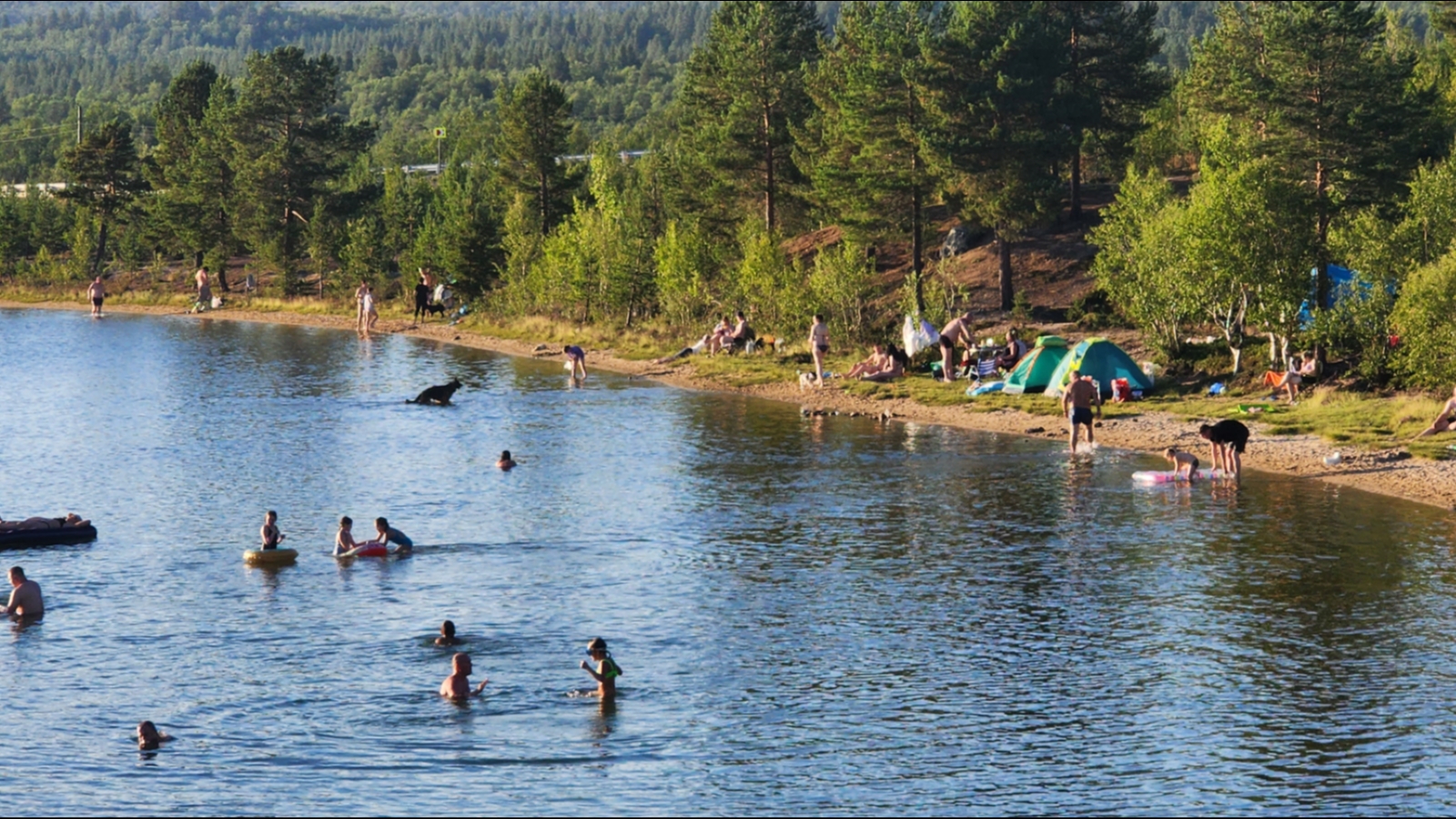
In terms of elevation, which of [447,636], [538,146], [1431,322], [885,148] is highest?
[538,146]

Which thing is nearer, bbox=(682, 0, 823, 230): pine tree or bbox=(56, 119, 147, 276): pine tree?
bbox=(682, 0, 823, 230): pine tree

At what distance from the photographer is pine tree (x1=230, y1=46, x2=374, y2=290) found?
80812 mm

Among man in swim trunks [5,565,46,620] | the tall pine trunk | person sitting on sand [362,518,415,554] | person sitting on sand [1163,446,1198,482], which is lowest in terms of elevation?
man in swim trunks [5,565,46,620]

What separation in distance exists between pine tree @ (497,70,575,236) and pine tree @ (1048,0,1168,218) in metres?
22.4

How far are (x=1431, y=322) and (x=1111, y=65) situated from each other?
24.4 metres

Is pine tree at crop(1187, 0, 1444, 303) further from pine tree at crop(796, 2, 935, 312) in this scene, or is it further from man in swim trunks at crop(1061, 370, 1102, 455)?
pine tree at crop(796, 2, 935, 312)

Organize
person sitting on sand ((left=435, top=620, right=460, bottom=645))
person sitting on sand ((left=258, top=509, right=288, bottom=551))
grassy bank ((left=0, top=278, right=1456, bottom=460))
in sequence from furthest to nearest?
1. grassy bank ((left=0, top=278, right=1456, bottom=460))
2. person sitting on sand ((left=258, top=509, right=288, bottom=551))
3. person sitting on sand ((left=435, top=620, right=460, bottom=645))

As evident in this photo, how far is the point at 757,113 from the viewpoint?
213 feet

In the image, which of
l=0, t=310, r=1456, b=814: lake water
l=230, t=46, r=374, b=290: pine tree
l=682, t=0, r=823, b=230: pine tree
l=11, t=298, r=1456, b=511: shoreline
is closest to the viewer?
l=0, t=310, r=1456, b=814: lake water

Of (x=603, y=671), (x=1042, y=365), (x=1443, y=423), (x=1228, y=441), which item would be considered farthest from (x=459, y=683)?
(x=1042, y=365)

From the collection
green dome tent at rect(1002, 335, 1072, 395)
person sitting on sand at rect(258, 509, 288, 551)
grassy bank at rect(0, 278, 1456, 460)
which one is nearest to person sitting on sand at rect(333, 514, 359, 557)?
person sitting on sand at rect(258, 509, 288, 551)

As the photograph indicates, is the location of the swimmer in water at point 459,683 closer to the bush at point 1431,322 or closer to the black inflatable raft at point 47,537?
the black inflatable raft at point 47,537

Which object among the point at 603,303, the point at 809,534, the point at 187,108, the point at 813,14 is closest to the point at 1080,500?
the point at 809,534

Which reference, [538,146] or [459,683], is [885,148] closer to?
[538,146]
